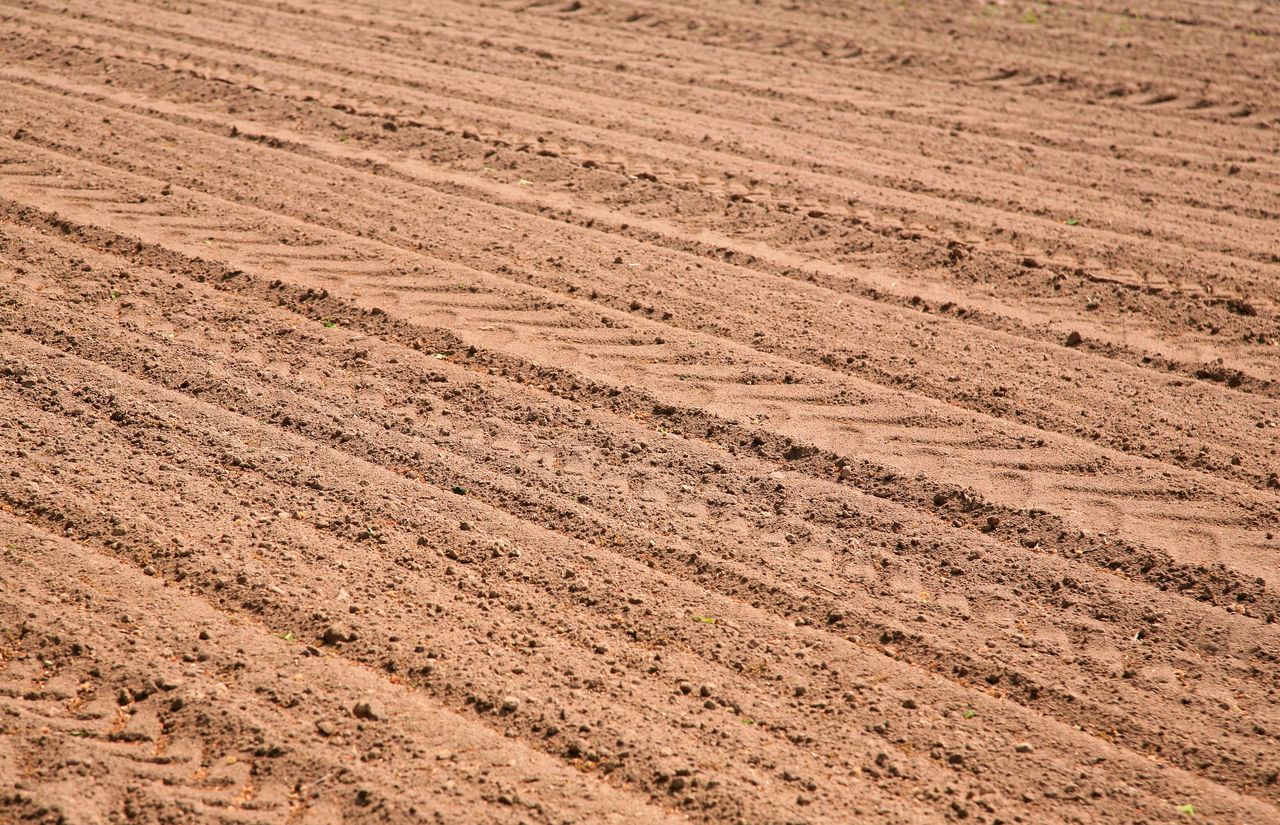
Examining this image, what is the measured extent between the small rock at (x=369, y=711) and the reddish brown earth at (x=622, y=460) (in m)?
0.02

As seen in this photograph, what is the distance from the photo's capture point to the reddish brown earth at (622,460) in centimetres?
262

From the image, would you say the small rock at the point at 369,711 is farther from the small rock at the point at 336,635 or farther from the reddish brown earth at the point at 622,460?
the small rock at the point at 336,635

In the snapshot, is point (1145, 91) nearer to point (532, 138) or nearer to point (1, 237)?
point (532, 138)

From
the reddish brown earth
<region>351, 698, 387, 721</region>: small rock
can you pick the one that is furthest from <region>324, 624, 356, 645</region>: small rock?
<region>351, 698, 387, 721</region>: small rock

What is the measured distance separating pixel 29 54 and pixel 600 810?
26.4ft

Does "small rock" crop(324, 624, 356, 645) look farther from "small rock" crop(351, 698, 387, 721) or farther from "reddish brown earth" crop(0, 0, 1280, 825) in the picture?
"small rock" crop(351, 698, 387, 721)

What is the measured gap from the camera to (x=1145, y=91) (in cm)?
806

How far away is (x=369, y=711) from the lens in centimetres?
263

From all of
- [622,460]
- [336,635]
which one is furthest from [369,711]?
[622,460]

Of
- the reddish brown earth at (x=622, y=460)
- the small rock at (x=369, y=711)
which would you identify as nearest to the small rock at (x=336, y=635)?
the reddish brown earth at (x=622, y=460)

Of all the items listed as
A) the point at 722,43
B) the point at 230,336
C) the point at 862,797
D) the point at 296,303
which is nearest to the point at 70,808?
the point at 862,797

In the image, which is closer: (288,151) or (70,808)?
(70,808)

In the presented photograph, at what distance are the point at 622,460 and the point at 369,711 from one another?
148cm

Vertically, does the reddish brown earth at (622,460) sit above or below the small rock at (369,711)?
above
